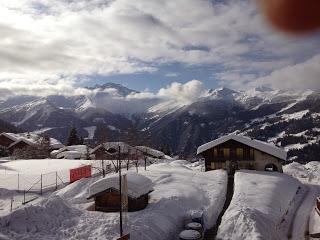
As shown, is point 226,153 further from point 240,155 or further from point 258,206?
point 258,206

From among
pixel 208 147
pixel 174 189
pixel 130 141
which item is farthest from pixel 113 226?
pixel 130 141

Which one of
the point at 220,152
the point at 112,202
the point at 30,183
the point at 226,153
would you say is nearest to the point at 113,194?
the point at 112,202

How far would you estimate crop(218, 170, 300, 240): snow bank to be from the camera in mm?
40312

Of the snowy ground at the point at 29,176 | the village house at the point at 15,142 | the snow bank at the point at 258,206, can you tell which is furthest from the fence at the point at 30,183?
the village house at the point at 15,142

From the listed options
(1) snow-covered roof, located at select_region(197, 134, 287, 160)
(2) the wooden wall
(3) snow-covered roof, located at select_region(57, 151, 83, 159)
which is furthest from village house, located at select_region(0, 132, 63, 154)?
(2) the wooden wall

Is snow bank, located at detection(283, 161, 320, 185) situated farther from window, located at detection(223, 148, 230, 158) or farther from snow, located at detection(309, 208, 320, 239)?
snow, located at detection(309, 208, 320, 239)

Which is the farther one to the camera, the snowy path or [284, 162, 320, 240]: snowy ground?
[284, 162, 320, 240]: snowy ground

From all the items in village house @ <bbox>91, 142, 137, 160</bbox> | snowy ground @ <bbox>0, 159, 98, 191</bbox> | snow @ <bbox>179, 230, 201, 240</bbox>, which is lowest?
snow @ <bbox>179, 230, 201, 240</bbox>

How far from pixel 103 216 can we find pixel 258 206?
687 inches

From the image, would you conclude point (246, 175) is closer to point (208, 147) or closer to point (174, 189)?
point (208, 147)

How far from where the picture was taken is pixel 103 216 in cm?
3969

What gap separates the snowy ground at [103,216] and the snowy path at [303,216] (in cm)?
820

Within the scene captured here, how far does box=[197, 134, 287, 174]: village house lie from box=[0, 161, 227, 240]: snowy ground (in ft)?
68.7

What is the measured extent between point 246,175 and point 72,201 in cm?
2916
